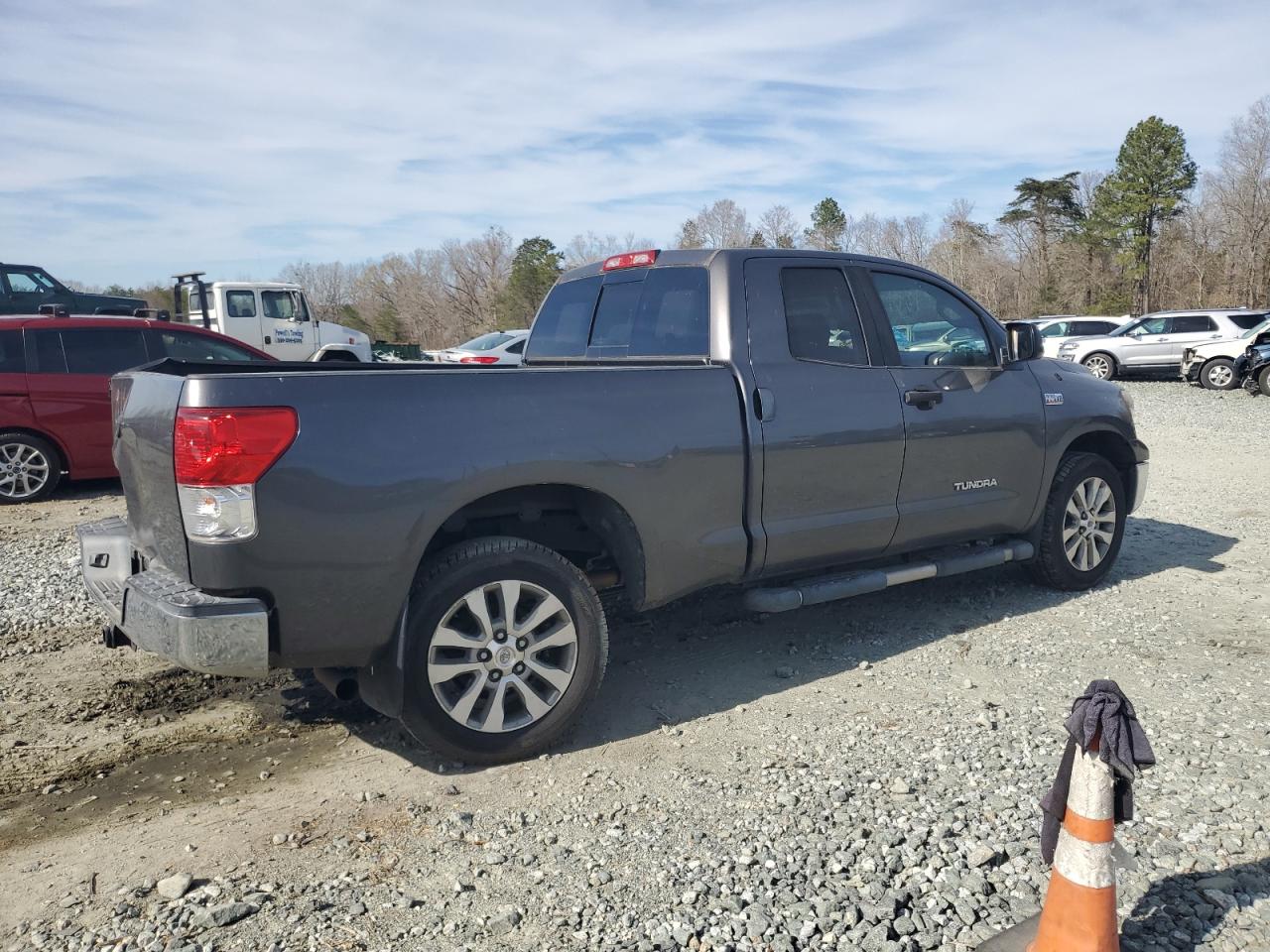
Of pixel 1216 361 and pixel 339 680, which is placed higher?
pixel 1216 361

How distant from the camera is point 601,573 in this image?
4.21m

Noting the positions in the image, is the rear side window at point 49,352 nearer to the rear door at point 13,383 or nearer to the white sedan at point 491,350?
the rear door at point 13,383

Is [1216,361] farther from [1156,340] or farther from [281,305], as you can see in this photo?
[281,305]

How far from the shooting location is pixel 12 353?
9023 mm

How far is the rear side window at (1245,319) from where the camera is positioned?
2102 cm

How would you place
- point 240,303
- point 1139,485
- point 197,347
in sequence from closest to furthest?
1. point 1139,485
2. point 197,347
3. point 240,303

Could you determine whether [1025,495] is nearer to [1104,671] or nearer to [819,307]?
[1104,671]

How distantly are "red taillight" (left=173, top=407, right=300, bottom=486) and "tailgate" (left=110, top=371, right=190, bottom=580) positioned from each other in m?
0.09

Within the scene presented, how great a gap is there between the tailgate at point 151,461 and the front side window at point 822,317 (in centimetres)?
268

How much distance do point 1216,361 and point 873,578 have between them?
20256mm

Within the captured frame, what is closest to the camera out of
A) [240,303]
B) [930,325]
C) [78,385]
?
[930,325]

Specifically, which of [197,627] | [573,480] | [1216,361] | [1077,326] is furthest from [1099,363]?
[197,627]

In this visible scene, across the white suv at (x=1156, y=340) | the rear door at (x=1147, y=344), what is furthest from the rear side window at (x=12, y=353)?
the rear door at (x=1147, y=344)

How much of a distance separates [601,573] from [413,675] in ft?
3.47
